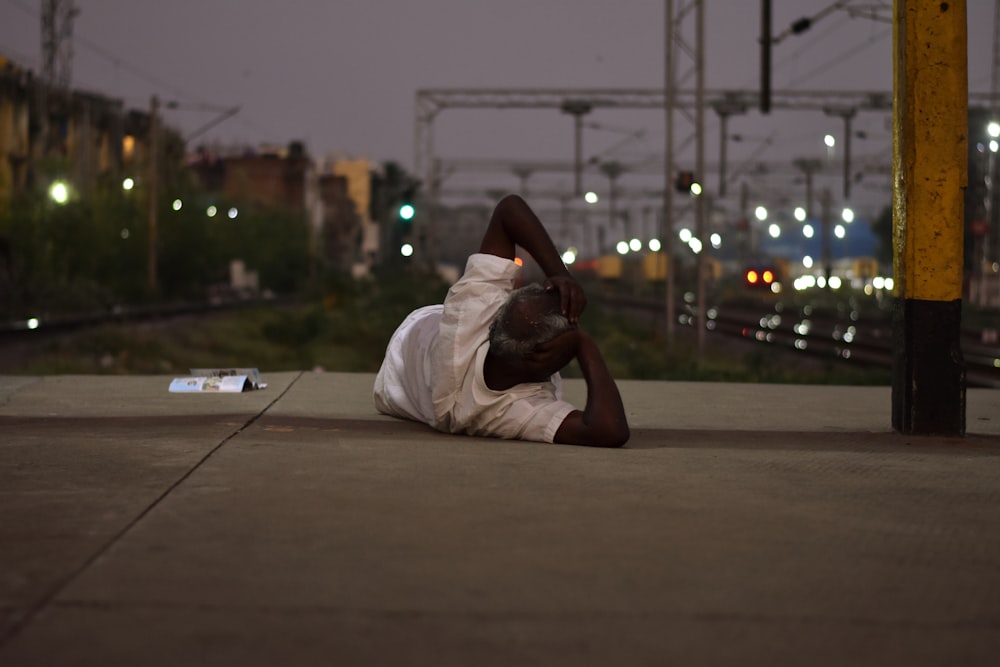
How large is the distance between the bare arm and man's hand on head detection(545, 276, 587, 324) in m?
0.19

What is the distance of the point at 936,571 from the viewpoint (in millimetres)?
3898

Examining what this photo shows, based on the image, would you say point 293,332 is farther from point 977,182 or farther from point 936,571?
point 936,571

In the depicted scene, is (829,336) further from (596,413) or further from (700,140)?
(596,413)

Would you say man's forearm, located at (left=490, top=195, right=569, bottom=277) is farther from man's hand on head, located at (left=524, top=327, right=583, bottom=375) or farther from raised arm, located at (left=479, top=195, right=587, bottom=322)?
man's hand on head, located at (left=524, top=327, right=583, bottom=375)

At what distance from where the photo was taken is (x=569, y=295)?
6371 mm

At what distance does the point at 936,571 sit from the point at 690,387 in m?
7.00

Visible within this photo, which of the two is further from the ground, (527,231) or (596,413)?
(527,231)

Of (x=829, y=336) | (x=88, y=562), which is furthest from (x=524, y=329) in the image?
(x=829, y=336)

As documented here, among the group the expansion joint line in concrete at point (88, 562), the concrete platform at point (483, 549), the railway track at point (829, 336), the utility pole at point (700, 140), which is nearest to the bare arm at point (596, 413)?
the concrete platform at point (483, 549)

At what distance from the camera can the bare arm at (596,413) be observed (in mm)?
6547

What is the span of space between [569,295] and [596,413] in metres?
0.60

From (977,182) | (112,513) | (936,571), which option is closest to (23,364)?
(112,513)

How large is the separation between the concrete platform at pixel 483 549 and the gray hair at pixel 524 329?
475 mm

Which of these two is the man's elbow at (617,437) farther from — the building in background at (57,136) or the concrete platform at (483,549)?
the building in background at (57,136)
